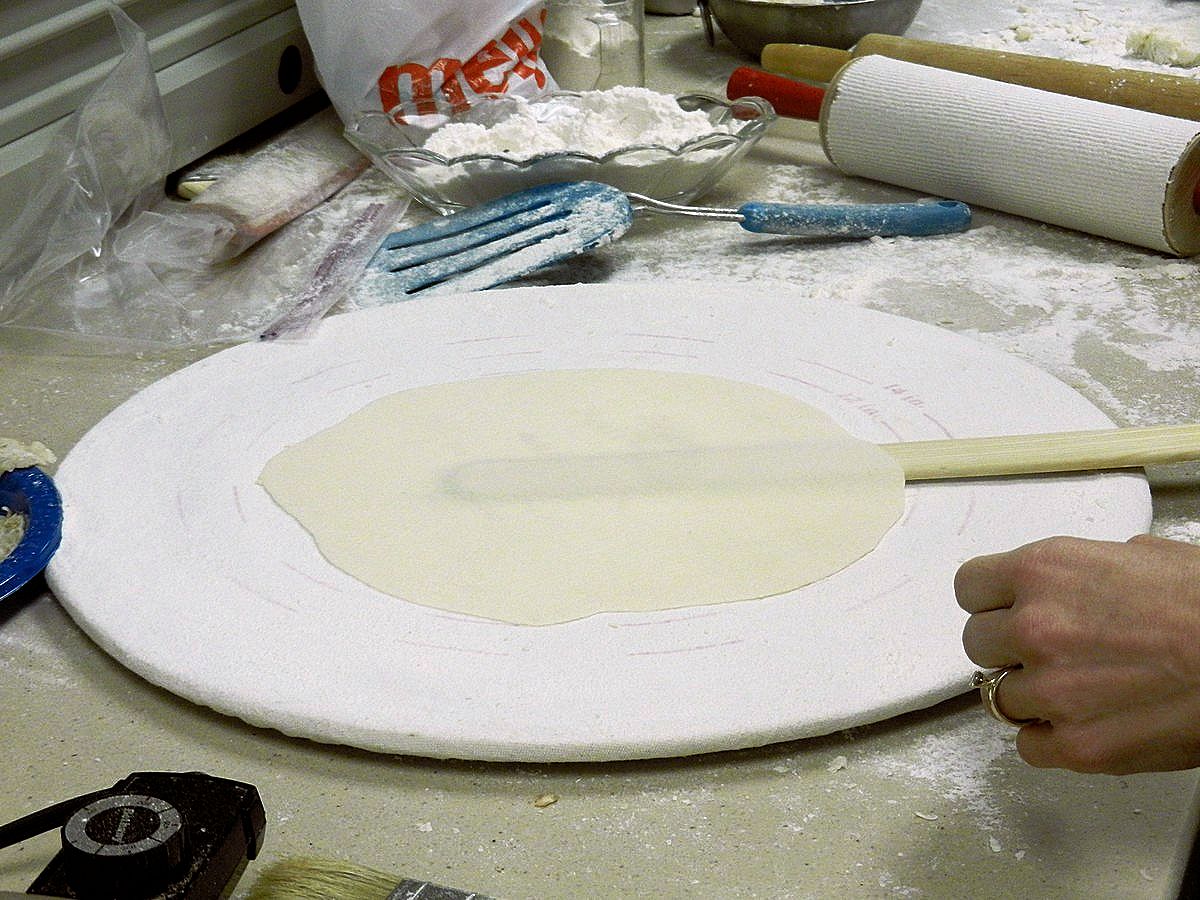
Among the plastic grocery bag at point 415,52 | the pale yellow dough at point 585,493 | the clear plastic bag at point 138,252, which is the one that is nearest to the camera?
the pale yellow dough at point 585,493

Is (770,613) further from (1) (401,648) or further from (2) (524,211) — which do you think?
(2) (524,211)

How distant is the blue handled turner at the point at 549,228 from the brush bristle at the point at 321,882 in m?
0.89

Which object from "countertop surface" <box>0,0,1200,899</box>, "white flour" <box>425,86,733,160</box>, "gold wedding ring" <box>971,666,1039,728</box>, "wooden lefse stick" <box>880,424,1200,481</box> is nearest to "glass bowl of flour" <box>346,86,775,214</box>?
"white flour" <box>425,86,733,160</box>

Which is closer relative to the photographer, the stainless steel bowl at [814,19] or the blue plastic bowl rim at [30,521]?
the blue plastic bowl rim at [30,521]

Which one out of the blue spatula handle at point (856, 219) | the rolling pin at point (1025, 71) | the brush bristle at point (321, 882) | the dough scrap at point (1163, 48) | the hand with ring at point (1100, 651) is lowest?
the dough scrap at point (1163, 48)

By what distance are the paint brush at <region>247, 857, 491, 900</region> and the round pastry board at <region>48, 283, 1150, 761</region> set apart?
0.13 m

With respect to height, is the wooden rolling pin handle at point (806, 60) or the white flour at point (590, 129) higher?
the white flour at point (590, 129)

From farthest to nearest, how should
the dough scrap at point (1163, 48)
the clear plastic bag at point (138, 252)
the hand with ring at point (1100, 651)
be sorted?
1. the dough scrap at point (1163, 48)
2. the clear plastic bag at point (138, 252)
3. the hand with ring at point (1100, 651)

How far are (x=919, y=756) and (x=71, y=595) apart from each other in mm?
604

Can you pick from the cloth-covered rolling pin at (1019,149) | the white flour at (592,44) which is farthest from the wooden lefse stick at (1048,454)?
the white flour at (592,44)

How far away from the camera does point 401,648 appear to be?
2.80ft

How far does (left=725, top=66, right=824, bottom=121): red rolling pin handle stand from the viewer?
1866mm

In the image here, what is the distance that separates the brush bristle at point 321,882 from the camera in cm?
64

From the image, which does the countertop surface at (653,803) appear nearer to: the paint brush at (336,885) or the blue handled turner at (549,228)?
the paint brush at (336,885)
